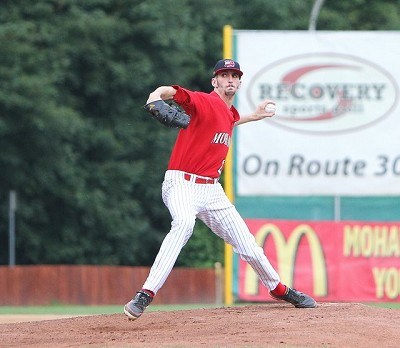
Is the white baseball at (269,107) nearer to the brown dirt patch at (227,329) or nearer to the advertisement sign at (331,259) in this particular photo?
the brown dirt patch at (227,329)

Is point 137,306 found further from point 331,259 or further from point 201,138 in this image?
point 331,259

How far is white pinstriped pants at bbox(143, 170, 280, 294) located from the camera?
10164mm

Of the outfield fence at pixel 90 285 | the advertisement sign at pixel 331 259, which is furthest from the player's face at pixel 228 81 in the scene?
the outfield fence at pixel 90 285

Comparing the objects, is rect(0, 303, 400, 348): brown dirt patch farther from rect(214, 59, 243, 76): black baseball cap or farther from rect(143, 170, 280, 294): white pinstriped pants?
rect(214, 59, 243, 76): black baseball cap

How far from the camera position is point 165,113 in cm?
987

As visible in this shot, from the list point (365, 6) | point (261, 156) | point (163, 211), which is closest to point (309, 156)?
point (261, 156)

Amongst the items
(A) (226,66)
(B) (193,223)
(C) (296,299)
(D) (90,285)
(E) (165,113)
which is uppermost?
(A) (226,66)

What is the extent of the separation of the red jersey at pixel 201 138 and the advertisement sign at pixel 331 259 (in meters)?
9.25

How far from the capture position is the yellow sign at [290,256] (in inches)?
779

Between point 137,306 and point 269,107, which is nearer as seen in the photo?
point 137,306

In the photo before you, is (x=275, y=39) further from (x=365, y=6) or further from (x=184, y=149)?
(x=365, y=6)

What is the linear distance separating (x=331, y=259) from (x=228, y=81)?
32.4ft

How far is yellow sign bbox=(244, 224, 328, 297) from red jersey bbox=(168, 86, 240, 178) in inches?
366

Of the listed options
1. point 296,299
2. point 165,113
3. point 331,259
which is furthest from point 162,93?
point 331,259
